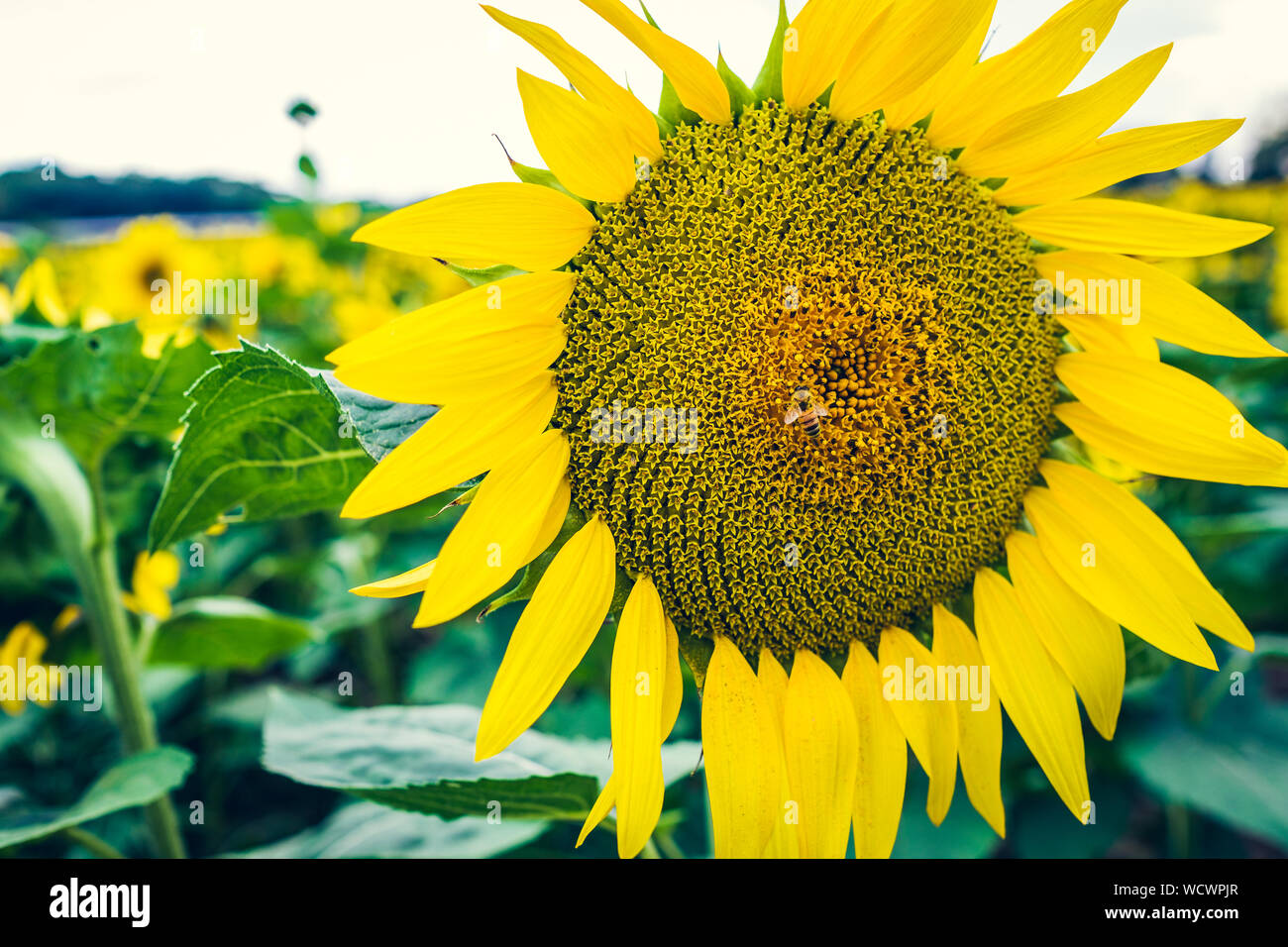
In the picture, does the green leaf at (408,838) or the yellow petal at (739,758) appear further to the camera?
the green leaf at (408,838)

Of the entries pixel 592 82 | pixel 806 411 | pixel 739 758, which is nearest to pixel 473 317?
pixel 592 82

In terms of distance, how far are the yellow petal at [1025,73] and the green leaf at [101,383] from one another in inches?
49.1

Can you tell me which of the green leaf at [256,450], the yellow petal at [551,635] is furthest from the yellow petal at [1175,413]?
the green leaf at [256,450]

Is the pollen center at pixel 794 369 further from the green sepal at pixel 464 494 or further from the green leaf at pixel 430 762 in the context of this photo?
the green leaf at pixel 430 762

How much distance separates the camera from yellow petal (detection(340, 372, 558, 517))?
936 mm

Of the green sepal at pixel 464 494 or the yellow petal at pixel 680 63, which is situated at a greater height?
the yellow petal at pixel 680 63

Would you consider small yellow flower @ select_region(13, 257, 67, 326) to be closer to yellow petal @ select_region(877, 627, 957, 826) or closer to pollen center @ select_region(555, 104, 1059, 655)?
pollen center @ select_region(555, 104, 1059, 655)

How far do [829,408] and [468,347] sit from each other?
448 millimetres

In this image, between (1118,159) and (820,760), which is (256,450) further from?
(1118,159)

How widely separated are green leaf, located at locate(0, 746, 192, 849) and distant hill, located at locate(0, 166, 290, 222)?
2.62 metres

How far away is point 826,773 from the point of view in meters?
1.10

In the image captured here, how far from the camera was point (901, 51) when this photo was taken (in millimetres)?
999

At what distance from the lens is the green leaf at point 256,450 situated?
1.07 meters
